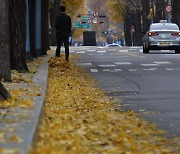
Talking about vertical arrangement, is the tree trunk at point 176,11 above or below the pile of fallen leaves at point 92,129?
above

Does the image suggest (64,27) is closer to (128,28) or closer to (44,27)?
(44,27)

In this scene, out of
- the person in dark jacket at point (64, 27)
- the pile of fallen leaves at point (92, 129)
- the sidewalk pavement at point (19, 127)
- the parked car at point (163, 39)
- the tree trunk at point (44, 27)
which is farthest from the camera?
the parked car at point (163, 39)

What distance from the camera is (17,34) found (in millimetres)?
15992

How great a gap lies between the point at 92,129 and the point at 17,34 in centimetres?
882

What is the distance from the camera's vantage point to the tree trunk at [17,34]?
52.1 ft

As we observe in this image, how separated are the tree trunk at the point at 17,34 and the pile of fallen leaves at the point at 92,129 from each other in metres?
4.53

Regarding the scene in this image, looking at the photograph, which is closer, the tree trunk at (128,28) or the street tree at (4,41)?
the street tree at (4,41)

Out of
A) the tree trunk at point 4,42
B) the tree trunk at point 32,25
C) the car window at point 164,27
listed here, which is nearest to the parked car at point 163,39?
the car window at point 164,27

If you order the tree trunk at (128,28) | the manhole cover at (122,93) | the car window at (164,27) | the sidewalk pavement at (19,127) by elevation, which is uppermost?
the sidewalk pavement at (19,127)

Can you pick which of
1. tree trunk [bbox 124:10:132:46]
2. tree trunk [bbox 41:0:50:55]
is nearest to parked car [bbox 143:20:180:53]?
tree trunk [bbox 41:0:50:55]

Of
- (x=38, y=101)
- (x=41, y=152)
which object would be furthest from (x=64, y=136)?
(x=38, y=101)

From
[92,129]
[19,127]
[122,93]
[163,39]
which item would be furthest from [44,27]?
[19,127]

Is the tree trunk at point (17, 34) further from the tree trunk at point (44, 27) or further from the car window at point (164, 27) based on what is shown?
the car window at point (164, 27)

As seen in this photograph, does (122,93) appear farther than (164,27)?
No
